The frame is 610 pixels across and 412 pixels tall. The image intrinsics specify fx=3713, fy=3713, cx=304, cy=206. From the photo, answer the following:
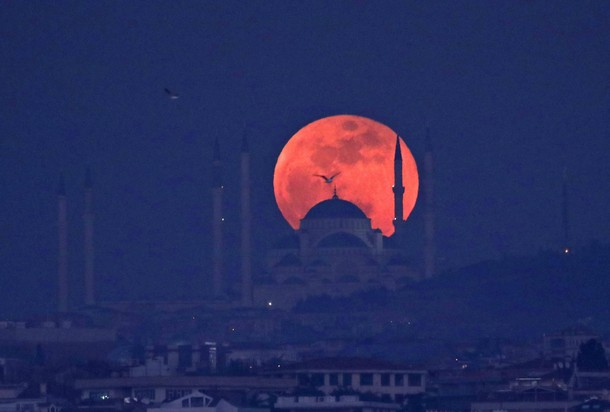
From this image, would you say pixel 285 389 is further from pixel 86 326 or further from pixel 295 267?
pixel 295 267

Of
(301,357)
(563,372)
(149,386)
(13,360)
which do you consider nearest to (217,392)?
(149,386)

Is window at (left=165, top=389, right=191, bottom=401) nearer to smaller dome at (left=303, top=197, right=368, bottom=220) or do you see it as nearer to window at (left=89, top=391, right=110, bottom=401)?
window at (left=89, top=391, right=110, bottom=401)

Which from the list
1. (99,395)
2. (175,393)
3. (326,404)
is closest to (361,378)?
(175,393)

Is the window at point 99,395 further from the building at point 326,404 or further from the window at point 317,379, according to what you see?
the building at point 326,404

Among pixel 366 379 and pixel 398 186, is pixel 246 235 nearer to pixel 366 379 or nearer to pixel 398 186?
pixel 398 186

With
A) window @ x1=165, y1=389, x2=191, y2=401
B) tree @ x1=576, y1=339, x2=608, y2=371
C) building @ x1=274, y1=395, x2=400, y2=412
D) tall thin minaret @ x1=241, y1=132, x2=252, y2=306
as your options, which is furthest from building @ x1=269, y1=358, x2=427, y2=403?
tall thin minaret @ x1=241, y1=132, x2=252, y2=306
